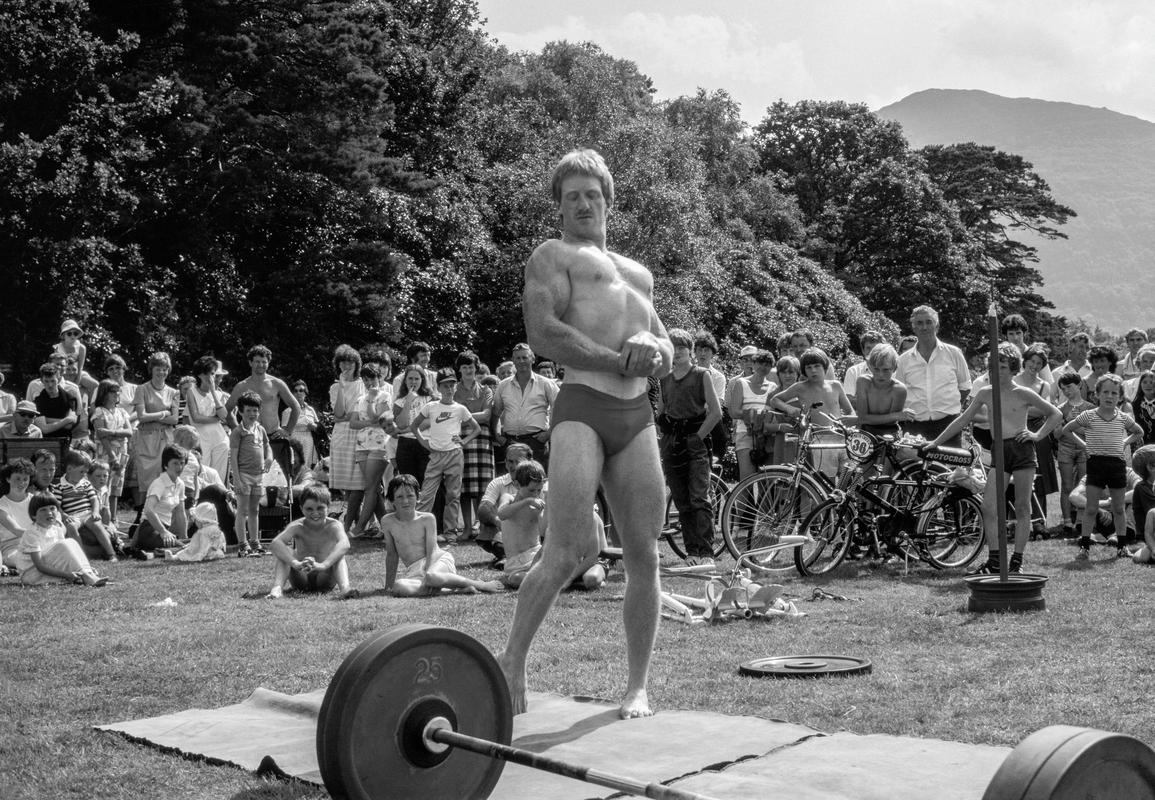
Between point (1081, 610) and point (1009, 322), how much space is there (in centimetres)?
520

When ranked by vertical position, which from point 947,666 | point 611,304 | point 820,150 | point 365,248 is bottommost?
point 947,666

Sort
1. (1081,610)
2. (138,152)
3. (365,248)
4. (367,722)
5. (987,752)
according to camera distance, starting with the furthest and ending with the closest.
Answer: (365,248), (138,152), (1081,610), (987,752), (367,722)

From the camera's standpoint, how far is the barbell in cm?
374

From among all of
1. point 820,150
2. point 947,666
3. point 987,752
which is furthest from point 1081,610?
point 820,150

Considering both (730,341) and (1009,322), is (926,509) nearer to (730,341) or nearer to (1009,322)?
(1009,322)

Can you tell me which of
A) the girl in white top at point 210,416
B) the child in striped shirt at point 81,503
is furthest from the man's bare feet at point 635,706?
the girl in white top at point 210,416

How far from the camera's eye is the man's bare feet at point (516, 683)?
5.21 m

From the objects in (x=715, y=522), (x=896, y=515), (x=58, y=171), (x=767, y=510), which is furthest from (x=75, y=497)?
(x=58, y=171)

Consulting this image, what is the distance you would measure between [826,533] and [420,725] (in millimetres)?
7145

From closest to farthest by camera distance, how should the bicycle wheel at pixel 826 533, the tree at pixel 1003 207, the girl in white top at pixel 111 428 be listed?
1. the bicycle wheel at pixel 826 533
2. the girl in white top at pixel 111 428
3. the tree at pixel 1003 207

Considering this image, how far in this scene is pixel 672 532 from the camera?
12.2m

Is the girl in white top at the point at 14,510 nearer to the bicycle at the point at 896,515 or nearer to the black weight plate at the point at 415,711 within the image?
the bicycle at the point at 896,515

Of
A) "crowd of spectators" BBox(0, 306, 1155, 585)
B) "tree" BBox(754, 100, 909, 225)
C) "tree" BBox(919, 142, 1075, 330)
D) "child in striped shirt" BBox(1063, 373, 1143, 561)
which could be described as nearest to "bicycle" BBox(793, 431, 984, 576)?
"crowd of spectators" BBox(0, 306, 1155, 585)

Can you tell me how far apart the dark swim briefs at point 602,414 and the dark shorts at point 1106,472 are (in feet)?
25.9
